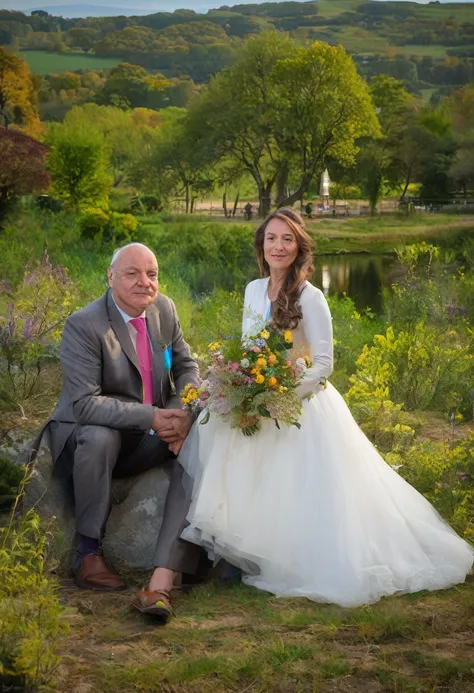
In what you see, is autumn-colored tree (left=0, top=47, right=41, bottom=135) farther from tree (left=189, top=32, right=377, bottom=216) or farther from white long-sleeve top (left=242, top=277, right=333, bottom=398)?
white long-sleeve top (left=242, top=277, right=333, bottom=398)

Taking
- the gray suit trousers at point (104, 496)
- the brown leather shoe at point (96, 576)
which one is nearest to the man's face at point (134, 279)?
the gray suit trousers at point (104, 496)

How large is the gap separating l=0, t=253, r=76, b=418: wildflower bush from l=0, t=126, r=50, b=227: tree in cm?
677

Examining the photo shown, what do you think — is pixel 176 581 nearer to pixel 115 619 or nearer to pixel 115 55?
pixel 115 619

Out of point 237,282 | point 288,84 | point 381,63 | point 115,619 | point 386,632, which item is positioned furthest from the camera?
point 381,63

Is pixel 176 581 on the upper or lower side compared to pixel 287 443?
lower

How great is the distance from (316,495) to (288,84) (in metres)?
23.7

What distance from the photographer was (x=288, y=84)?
25.9 metres

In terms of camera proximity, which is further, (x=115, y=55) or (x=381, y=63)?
(x=381, y=63)

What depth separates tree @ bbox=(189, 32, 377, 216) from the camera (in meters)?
25.3

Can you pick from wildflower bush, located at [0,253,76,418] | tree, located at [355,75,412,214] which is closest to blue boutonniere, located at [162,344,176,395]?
wildflower bush, located at [0,253,76,418]

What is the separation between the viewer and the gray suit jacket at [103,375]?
3.57 metres

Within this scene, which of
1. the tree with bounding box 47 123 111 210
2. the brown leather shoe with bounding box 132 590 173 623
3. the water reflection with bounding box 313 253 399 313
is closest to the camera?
the brown leather shoe with bounding box 132 590 173 623

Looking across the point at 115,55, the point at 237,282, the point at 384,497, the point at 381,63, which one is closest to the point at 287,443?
the point at 384,497

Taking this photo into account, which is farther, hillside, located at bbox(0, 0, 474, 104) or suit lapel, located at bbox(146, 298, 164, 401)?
hillside, located at bbox(0, 0, 474, 104)
